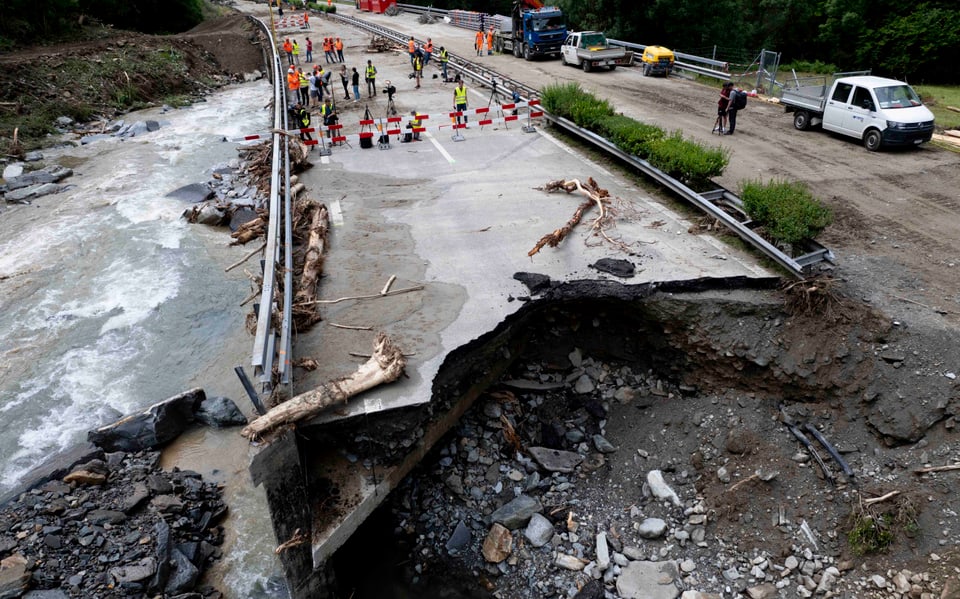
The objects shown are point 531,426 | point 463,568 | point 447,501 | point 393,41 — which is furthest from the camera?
point 393,41

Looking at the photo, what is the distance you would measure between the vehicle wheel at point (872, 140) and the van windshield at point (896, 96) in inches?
35.0

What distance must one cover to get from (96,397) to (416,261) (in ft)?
19.7

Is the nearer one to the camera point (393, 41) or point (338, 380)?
point (338, 380)

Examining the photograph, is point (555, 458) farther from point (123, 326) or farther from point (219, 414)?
point (123, 326)

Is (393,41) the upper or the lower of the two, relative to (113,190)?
upper

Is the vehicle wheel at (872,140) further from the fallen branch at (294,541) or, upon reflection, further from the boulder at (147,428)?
the boulder at (147,428)

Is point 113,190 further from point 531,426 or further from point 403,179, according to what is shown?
point 531,426

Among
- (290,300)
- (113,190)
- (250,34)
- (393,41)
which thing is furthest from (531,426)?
(250,34)

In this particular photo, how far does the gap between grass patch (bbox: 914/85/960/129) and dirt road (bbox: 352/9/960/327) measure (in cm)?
416

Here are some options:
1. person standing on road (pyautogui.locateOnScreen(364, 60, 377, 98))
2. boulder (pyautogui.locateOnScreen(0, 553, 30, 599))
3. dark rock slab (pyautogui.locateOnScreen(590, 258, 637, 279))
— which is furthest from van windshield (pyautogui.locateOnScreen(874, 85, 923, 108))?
boulder (pyautogui.locateOnScreen(0, 553, 30, 599))

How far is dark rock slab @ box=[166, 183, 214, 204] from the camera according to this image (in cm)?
1800

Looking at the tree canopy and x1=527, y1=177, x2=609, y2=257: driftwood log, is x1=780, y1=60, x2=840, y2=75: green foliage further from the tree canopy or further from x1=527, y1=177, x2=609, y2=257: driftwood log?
the tree canopy

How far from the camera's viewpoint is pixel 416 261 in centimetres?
1105

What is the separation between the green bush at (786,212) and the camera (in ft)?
32.4
